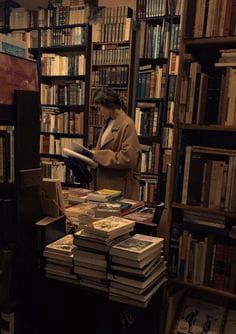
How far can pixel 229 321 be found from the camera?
168cm

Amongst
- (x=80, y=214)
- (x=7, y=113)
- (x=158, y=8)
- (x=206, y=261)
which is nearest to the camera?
(x=7, y=113)

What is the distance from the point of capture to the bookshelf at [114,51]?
12.3 feet

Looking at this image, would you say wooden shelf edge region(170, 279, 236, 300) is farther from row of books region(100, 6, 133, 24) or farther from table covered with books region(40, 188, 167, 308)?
row of books region(100, 6, 133, 24)

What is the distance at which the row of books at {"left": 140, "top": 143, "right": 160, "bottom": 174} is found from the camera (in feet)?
12.1

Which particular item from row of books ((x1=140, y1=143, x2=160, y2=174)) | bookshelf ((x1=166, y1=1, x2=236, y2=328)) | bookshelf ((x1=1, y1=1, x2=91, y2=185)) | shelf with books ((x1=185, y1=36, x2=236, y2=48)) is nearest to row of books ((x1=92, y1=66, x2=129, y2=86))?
bookshelf ((x1=1, y1=1, x2=91, y2=185))

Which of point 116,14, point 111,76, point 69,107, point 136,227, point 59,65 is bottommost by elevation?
point 136,227

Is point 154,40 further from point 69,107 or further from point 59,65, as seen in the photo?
point 69,107

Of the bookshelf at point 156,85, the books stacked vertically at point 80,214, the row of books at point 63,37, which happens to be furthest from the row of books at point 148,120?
the books stacked vertically at point 80,214

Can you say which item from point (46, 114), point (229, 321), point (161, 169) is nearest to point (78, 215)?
point (229, 321)

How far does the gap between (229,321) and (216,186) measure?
690 mm

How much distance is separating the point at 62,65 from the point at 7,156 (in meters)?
2.88

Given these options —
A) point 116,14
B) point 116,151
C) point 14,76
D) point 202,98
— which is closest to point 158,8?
point 116,14

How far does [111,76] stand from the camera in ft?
12.6

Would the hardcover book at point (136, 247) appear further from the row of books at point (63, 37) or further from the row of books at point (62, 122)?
the row of books at point (63, 37)
